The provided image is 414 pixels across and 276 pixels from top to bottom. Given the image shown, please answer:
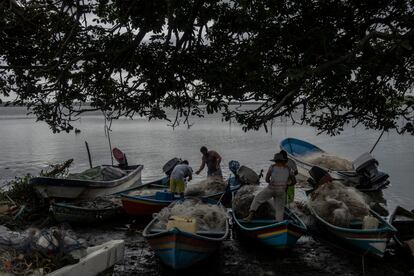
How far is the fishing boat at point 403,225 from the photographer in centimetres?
1043

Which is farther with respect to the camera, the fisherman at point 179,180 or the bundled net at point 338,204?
the fisherman at point 179,180

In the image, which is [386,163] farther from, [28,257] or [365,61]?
[28,257]

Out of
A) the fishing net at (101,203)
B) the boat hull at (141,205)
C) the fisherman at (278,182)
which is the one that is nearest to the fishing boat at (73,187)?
the fishing net at (101,203)

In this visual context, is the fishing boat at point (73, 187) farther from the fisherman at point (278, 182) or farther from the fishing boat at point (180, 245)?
the fisherman at point (278, 182)

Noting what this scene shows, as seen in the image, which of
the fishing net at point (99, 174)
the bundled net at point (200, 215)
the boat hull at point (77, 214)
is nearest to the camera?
the bundled net at point (200, 215)

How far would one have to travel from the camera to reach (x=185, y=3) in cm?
721

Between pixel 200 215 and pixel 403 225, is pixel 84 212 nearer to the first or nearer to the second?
pixel 200 215

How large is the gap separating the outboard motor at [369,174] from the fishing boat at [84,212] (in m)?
10.5

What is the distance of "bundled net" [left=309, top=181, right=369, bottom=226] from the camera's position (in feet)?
33.9

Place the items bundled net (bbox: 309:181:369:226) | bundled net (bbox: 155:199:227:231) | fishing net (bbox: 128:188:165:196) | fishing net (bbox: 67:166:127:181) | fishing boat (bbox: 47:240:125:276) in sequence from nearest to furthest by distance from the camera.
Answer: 1. fishing boat (bbox: 47:240:125:276)
2. bundled net (bbox: 155:199:227:231)
3. bundled net (bbox: 309:181:369:226)
4. fishing net (bbox: 128:188:165:196)
5. fishing net (bbox: 67:166:127:181)

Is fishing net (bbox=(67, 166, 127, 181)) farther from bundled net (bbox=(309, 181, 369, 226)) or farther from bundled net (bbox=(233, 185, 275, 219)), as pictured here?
bundled net (bbox=(309, 181, 369, 226))

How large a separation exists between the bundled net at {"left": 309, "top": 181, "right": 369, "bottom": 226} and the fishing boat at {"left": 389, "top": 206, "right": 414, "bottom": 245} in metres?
1.02

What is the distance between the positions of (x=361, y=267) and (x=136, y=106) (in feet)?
21.3

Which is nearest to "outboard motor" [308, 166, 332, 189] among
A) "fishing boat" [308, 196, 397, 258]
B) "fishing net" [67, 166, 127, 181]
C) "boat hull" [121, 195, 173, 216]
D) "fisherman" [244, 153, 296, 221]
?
"fishing boat" [308, 196, 397, 258]
